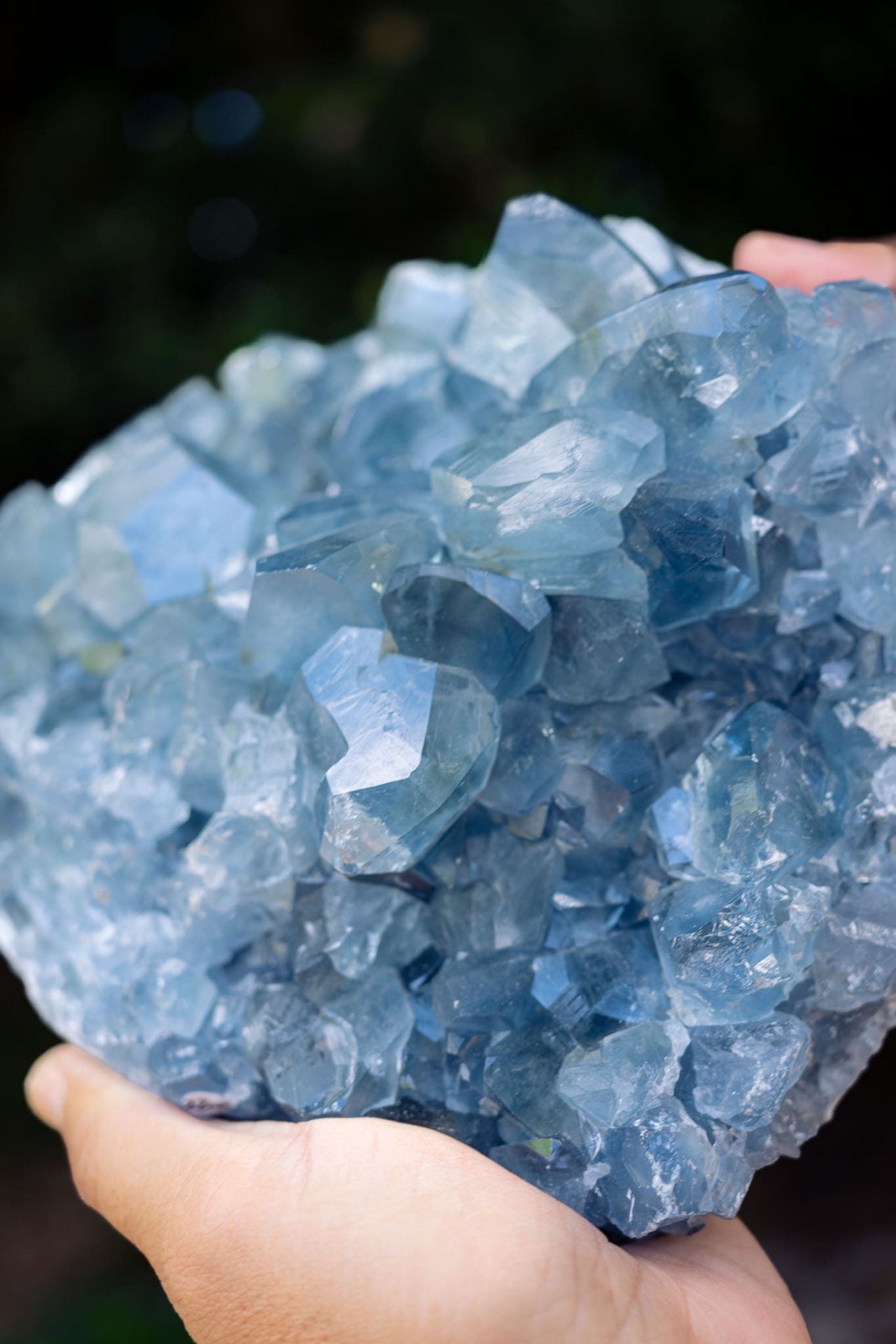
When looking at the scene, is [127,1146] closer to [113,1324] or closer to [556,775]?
[556,775]

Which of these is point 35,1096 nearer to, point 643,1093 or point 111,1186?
point 111,1186

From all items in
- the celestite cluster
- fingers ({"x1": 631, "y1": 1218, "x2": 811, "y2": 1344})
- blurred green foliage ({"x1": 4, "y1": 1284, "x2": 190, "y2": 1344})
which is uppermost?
the celestite cluster

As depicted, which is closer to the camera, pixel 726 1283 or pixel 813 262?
pixel 726 1283

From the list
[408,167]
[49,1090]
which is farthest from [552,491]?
[408,167]

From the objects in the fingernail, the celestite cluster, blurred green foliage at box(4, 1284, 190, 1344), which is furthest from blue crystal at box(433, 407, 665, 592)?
blurred green foliage at box(4, 1284, 190, 1344)

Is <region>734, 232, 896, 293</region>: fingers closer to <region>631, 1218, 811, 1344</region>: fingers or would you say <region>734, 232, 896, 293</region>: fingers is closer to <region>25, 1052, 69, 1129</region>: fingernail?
<region>631, 1218, 811, 1344</region>: fingers

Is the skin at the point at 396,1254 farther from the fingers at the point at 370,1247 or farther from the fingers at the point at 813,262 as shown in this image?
the fingers at the point at 813,262

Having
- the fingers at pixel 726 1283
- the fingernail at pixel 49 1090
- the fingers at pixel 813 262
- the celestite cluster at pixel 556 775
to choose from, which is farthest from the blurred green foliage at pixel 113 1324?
the fingers at pixel 813 262
